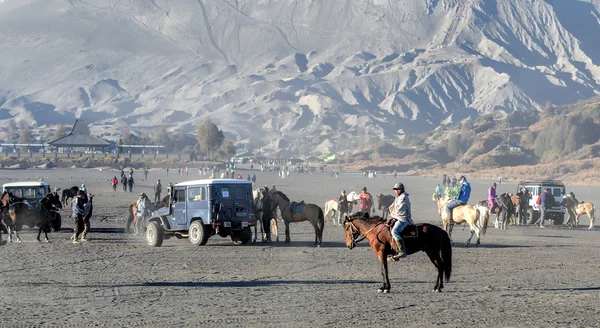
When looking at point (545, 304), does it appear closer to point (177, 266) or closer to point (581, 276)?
point (581, 276)

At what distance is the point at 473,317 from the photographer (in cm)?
1437

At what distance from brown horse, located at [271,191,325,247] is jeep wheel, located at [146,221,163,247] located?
11.0ft

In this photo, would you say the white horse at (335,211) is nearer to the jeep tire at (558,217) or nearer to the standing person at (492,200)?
the standing person at (492,200)

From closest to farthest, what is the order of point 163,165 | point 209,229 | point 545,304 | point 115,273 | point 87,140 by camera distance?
point 545,304 → point 115,273 → point 209,229 → point 163,165 → point 87,140

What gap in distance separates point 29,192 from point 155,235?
7.48 m

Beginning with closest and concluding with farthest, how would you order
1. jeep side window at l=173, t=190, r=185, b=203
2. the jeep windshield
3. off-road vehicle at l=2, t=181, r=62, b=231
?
jeep side window at l=173, t=190, r=185, b=203 < off-road vehicle at l=2, t=181, r=62, b=231 < the jeep windshield

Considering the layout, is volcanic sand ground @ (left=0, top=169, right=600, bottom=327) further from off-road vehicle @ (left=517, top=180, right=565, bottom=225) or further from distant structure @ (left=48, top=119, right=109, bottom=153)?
distant structure @ (left=48, top=119, right=109, bottom=153)

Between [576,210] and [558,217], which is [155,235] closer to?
[576,210]

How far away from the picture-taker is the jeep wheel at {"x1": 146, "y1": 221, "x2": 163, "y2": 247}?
84.1ft

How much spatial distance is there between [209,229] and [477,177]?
101 metres

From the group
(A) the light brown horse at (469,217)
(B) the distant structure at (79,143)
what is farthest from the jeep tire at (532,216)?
(B) the distant structure at (79,143)

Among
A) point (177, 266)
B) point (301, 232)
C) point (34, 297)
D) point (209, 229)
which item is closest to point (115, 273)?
point (177, 266)

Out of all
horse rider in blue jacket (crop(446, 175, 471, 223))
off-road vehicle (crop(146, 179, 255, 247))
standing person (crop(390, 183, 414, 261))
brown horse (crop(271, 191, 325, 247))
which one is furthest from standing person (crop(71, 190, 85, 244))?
standing person (crop(390, 183, 414, 261))

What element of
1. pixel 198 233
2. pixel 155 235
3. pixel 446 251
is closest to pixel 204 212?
pixel 198 233
